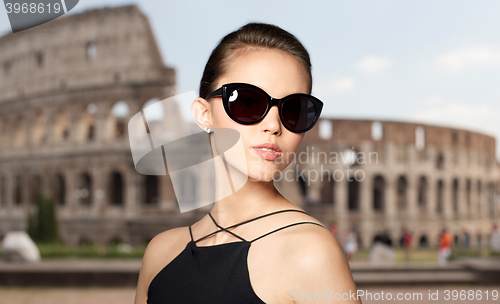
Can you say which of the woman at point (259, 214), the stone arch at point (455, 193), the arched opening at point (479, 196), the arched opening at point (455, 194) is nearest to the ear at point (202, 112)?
the woman at point (259, 214)

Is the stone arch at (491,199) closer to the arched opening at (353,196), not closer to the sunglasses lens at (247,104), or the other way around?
the arched opening at (353,196)

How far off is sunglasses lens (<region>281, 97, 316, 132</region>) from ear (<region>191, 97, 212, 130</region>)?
0.27 m

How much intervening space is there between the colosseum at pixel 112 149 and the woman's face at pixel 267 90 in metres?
16.3

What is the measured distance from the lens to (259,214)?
3.92 ft

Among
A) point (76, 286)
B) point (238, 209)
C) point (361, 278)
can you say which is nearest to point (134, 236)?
point (76, 286)

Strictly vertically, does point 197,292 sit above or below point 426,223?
above

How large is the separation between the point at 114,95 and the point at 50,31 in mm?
6096

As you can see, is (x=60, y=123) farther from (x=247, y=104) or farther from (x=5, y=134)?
(x=247, y=104)

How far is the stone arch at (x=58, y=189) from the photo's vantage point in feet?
72.4

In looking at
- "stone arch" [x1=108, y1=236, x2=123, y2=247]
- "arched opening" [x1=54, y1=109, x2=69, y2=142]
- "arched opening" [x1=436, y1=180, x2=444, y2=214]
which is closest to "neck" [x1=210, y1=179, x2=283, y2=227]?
"stone arch" [x1=108, y1=236, x2=123, y2=247]

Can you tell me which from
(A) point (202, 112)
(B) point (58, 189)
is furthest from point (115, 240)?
(A) point (202, 112)

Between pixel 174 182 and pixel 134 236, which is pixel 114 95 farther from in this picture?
pixel 174 182

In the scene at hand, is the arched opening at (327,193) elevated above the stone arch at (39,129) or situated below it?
below

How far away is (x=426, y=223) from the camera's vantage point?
2534 cm
